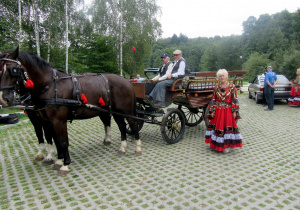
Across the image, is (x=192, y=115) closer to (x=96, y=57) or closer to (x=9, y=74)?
(x=9, y=74)

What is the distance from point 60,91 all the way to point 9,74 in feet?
2.75

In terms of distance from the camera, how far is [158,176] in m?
4.04

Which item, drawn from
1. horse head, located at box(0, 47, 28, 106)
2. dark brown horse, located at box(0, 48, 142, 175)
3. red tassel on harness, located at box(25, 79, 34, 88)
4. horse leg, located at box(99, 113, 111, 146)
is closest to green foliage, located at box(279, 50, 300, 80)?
horse leg, located at box(99, 113, 111, 146)

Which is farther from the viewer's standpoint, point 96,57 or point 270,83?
point 96,57

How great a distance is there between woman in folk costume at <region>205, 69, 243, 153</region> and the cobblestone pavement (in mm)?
277

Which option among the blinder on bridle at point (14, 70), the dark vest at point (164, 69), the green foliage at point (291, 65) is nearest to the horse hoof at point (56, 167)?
the blinder on bridle at point (14, 70)

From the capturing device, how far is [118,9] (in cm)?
2212

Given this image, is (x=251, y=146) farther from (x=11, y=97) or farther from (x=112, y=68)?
(x=112, y=68)

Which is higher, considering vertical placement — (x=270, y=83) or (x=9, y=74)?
(x=9, y=74)

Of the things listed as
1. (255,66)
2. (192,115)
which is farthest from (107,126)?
(255,66)

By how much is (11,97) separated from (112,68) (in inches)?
517

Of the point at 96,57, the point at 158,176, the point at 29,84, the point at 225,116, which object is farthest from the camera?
the point at 96,57

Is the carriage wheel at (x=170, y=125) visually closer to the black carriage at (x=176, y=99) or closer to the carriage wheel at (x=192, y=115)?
the black carriage at (x=176, y=99)

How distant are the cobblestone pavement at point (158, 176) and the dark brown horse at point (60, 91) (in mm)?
609
